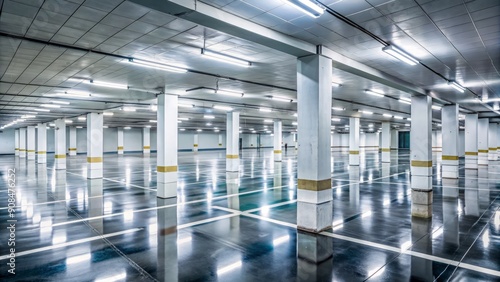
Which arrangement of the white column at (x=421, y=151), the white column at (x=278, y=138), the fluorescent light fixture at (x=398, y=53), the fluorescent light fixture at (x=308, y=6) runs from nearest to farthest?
the fluorescent light fixture at (x=308, y=6) < the fluorescent light fixture at (x=398, y=53) < the white column at (x=421, y=151) < the white column at (x=278, y=138)

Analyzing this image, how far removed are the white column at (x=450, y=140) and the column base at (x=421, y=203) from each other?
8.66 metres

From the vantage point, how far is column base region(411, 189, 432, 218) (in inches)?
379

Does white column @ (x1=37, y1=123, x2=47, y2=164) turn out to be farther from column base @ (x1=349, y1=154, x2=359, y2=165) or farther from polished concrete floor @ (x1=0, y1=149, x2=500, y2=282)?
column base @ (x1=349, y1=154, x2=359, y2=165)

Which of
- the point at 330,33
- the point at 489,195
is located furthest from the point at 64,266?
the point at 489,195

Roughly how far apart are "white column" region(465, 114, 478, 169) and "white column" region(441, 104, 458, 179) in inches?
285

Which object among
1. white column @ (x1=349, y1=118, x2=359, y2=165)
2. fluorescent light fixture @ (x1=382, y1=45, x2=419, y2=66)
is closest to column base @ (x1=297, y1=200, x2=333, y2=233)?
fluorescent light fixture @ (x1=382, y1=45, x2=419, y2=66)

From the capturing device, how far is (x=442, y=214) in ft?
31.7

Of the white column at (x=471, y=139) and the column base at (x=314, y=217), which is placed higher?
the white column at (x=471, y=139)

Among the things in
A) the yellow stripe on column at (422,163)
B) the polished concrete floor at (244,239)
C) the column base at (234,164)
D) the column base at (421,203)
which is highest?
the yellow stripe on column at (422,163)

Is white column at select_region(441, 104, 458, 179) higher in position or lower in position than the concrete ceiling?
lower

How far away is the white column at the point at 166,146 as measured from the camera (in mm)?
12837

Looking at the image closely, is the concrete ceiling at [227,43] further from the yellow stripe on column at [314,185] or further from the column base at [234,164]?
the column base at [234,164]

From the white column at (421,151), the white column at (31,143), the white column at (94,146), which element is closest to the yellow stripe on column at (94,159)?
the white column at (94,146)

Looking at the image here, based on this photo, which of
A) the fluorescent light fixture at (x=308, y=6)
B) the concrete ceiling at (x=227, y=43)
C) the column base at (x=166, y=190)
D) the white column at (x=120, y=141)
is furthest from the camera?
the white column at (x=120, y=141)
